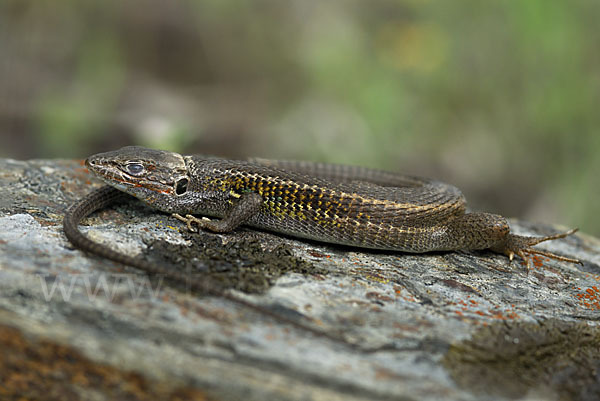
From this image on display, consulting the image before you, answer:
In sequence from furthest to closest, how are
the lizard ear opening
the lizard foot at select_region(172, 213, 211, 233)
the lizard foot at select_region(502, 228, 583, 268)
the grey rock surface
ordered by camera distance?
1. the lizard foot at select_region(502, 228, 583, 268)
2. the lizard ear opening
3. the lizard foot at select_region(172, 213, 211, 233)
4. the grey rock surface

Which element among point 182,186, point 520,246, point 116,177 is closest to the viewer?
point 116,177

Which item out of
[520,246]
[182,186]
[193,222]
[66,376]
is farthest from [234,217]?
[520,246]

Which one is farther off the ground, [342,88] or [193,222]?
[342,88]

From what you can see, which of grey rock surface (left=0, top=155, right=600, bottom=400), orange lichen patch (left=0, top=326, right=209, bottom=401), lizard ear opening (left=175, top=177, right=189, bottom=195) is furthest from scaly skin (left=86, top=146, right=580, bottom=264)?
orange lichen patch (left=0, top=326, right=209, bottom=401)

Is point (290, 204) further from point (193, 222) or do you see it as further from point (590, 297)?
point (590, 297)

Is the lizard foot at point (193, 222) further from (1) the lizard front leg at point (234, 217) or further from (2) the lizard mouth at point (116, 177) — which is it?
(2) the lizard mouth at point (116, 177)

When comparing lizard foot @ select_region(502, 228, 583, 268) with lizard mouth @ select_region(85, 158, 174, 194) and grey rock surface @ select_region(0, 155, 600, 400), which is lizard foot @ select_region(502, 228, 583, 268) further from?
lizard mouth @ select_region(85, 158, 174, 194)
